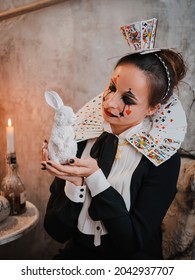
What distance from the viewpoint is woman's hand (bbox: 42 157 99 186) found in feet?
2.98

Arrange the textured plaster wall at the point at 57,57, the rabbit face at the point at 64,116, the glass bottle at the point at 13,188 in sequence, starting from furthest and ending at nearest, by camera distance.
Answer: the glass bottle at the point at 13,188, the textured plaster wall at the point at 57,57, the rabbit face at the point at 64,116

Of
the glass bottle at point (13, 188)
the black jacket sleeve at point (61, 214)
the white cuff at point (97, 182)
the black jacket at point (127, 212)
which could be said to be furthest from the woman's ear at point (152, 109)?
the glass bottle at point (13, 188)

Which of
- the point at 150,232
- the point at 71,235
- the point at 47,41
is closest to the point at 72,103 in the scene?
the point at 47,41

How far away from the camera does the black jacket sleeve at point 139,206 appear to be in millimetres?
988

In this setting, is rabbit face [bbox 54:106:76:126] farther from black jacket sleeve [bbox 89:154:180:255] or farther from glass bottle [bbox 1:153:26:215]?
glass bottle [bbox 1:153:26:215]

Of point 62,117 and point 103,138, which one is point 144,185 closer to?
point 103,138

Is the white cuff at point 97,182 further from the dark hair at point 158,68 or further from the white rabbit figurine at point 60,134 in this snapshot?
the dark hair at point 158,68

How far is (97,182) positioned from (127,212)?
149 mm

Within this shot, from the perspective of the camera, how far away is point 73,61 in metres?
1.54

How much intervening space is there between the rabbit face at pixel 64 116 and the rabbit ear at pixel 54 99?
0.05 feet

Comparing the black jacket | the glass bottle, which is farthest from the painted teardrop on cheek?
the glass bottle

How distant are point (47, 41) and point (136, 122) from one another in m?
0.77

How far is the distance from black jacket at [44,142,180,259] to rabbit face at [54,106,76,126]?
0.84 ft

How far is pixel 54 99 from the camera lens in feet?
2.99
